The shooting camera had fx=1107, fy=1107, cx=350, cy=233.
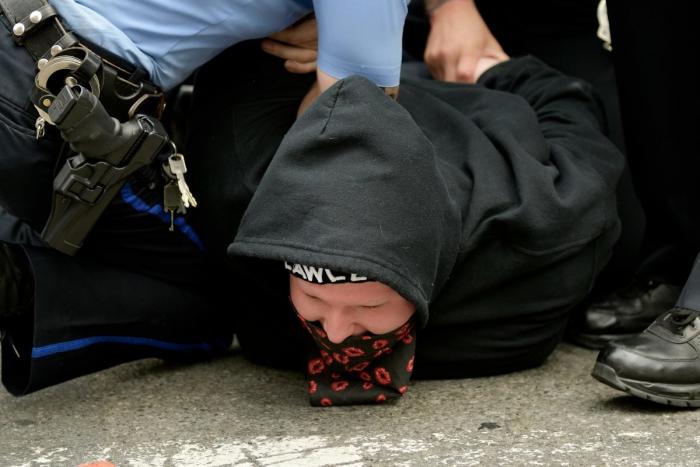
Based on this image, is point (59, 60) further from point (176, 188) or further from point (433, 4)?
point (433, 4)

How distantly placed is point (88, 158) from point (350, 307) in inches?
22.2

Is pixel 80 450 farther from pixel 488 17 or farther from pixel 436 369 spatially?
pixel 488 17

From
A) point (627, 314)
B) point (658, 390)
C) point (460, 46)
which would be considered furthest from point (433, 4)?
point (658, 390)

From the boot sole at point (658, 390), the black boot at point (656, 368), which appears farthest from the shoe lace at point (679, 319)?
the boot sole at point (658, 390)

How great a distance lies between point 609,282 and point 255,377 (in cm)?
94

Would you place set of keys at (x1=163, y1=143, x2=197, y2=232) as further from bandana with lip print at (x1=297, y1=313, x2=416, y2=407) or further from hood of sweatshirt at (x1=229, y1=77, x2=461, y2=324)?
bandana with lip print at (x1=297, y1=313, x2=416, y2=407)

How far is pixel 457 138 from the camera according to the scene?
2.34 m

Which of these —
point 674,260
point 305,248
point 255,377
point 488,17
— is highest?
point 488,17

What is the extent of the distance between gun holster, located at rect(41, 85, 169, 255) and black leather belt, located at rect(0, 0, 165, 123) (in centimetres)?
4

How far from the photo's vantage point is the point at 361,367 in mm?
2176

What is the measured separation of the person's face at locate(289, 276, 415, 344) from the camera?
1987 millimetres

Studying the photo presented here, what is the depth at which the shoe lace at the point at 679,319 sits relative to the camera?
214 centimetres

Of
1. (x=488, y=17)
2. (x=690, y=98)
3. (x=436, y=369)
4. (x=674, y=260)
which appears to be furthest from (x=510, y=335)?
(x=488, y=17)

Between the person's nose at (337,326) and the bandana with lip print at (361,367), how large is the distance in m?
0.02
